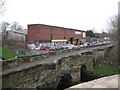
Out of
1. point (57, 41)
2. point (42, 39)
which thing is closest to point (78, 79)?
point (42, 39)

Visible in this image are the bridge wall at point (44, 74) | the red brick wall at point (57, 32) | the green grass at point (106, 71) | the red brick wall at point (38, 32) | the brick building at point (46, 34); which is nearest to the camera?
the bridge wall at point (44, 74)

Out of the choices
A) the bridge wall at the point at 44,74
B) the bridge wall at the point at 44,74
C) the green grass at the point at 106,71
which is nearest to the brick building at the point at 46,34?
the green grass at the point at 106,71

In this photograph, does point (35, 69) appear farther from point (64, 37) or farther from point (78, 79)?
point (64, 37)

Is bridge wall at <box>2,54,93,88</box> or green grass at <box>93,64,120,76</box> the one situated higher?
bridge wall at <box>2,54,93,88</box>

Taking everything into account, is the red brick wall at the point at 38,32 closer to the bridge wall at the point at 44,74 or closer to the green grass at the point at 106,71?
the green grass at the point at 106,71

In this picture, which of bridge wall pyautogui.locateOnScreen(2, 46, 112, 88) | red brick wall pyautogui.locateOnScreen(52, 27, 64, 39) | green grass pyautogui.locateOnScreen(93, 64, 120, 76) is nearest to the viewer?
bridge wall pyautogui.locateOnScreen(2, 46, 112, 88)


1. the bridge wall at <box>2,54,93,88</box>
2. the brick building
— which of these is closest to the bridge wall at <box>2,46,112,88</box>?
the bridge wall at <box>2,54,93,88</box>

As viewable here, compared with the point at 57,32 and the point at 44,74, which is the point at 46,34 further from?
the point at 44,74

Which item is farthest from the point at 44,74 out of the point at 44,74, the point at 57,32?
the point at 57,32


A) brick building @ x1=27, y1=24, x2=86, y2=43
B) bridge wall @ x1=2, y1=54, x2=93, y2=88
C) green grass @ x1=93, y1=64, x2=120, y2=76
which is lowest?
green grass @ x1=93, y1=64, x2=120, y2=76

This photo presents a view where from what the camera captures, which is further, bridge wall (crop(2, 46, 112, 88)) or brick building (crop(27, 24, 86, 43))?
brick building (crop(27, 24, 86, 43))

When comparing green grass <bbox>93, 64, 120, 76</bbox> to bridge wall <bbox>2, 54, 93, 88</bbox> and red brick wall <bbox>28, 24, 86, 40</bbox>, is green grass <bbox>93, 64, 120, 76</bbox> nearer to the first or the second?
bridge wall <bbox>2, 54, 93, 88</bbox>

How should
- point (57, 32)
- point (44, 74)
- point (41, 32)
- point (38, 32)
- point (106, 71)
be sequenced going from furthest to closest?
point (57, 32) → point (41, 32) → point (38, 32) → point (106, 71) → point (44, 74)

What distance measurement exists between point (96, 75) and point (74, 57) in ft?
12.2
